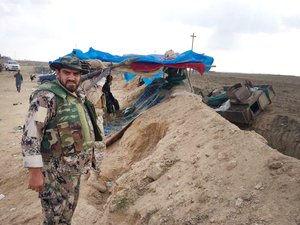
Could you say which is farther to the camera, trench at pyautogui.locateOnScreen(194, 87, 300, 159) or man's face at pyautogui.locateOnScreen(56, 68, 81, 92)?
trench at pyautogui.locateOnScreen(194, 87, 300, 159)

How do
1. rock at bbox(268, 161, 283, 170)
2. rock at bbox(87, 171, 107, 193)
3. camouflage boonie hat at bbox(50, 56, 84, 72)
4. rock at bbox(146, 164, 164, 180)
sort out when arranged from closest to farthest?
1. camouflage boonie hat at bbox(50, 56, 84, 72)
2. rock at bbox(268, 161, 283, 170)
3. rock at bbox(146, 164, 164, 180)
4. rock at bbox(87, 171, 107, 193)

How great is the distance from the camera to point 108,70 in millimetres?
8102

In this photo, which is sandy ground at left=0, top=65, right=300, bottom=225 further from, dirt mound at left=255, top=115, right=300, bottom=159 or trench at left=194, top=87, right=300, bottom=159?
dirt mound at left=255, top=115, right=300, bottom=159

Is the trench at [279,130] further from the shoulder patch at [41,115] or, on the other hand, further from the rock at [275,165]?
the shoulder patch at [41,115]

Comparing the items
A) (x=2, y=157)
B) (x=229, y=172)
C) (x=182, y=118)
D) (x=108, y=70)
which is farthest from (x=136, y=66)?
(x=229, y=172)

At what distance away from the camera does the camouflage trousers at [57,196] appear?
2740mm

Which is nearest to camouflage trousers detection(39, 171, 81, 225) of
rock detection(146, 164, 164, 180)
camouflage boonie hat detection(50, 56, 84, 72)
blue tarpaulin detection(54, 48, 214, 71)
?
camouflage boonie hat detection(50, 56, 84, 72)

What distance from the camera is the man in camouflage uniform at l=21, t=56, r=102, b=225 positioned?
2498mm

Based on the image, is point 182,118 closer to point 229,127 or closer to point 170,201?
point 229,127

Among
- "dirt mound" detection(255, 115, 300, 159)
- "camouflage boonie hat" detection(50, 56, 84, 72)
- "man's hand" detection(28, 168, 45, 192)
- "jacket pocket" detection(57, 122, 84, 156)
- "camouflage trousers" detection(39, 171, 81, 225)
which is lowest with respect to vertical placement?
"dirt mound" detection(255, 115, 300, 159)

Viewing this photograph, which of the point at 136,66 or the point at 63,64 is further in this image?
the point at 136,66

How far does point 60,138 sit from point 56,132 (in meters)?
0.06

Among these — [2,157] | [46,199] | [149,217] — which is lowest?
[2,157]

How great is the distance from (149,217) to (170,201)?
283mm
